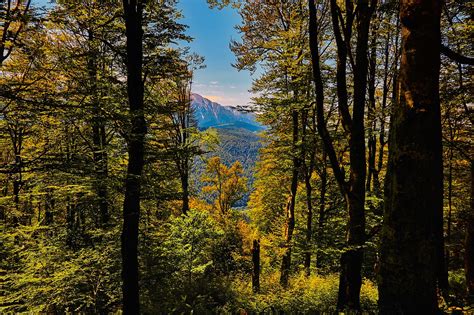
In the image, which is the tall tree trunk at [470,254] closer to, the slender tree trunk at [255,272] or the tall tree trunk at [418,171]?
the tall tree trunk at [418,171]

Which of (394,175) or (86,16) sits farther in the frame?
(86,16)

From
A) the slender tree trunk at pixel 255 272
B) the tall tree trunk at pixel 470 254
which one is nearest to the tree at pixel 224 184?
the slender tree trunk at pixel 255 272

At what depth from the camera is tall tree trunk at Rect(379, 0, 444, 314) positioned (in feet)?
6.86

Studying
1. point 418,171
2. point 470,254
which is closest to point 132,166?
point 418,171

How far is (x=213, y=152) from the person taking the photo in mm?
8078

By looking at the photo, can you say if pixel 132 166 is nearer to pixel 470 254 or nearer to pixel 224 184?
pixel 470 254

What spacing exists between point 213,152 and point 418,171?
6.36m

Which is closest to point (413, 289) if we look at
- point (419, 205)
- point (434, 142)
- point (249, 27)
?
point (419, 205)

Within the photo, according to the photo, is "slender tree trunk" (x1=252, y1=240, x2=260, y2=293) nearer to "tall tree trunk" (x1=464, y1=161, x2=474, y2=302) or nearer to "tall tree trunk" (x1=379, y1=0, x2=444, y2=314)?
"tall tree trunk" (x1=464, y1=161, x2=474, y2=302)

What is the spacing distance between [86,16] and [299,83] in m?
7.67

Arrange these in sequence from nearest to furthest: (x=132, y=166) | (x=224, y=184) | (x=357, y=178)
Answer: (x=357, y=178) < (x=132, y=166) < (x=224, y=184)

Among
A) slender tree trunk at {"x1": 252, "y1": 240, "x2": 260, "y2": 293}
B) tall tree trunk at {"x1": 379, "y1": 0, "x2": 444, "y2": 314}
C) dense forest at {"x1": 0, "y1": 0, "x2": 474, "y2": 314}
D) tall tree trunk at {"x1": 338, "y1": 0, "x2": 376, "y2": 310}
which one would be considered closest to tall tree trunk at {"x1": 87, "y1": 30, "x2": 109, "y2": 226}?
dense forest at {"x1": 0, "y1": 0, "x2": 474, "y2": 314}

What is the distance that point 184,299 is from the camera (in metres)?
7.80

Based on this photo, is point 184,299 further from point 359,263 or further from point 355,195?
point 355,195
